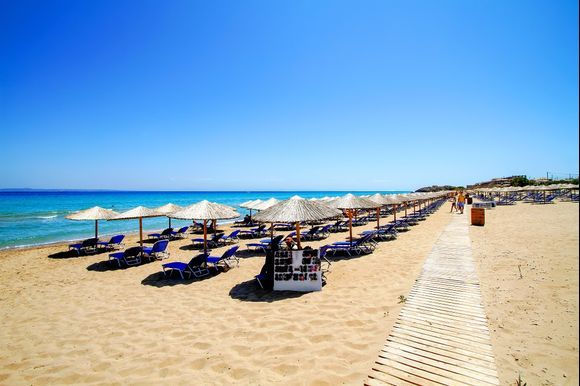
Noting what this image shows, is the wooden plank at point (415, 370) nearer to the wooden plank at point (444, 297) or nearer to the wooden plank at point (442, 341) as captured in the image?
the wooden plank at point (442, 341)

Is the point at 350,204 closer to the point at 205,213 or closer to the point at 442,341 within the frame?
the point at 205,213

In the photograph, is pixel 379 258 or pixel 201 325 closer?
pixel 201 325

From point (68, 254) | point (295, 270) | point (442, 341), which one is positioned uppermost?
point (295, 270)

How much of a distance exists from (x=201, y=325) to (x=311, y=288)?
A: 2.60 metres

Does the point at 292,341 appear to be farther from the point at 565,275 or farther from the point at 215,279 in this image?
the point at 565,275

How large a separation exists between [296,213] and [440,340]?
4.44 meters

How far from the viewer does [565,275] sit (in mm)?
7074

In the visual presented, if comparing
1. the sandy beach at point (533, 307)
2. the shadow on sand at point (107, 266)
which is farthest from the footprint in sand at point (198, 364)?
the shadow on sand at point (107, 266)

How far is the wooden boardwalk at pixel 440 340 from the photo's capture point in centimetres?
380

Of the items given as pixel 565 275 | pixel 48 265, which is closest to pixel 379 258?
pixel 565 275

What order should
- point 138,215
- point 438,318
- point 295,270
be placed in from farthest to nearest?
point 138,215 < point 295,270 < point 438,318

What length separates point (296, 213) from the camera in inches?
320

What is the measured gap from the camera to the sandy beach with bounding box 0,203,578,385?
415 cm

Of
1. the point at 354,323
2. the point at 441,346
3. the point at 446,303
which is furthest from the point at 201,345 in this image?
the point at 446,303
